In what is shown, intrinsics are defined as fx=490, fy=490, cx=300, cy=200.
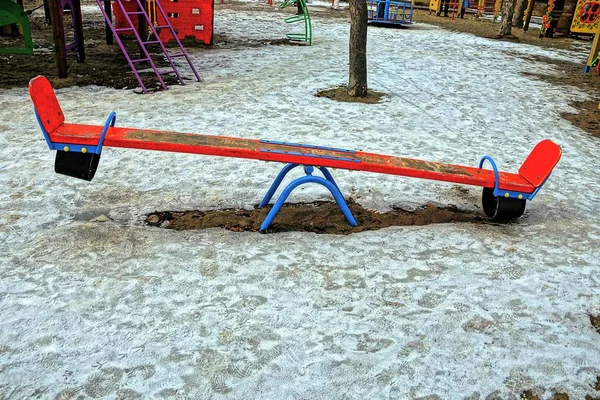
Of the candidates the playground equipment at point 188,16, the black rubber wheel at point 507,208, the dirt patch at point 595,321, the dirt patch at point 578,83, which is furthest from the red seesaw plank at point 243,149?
the playground equipment at point 188,16

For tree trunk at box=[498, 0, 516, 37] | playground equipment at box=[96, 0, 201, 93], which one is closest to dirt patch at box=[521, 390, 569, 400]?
playground equipment at box=[96, 0, 201, 93]

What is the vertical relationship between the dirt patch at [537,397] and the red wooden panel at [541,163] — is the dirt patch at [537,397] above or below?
below

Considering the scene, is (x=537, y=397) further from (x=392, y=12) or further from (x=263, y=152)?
(x=392, y=12)

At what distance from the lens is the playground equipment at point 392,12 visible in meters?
15.9

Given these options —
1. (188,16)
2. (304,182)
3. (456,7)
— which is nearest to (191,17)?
(188,16)

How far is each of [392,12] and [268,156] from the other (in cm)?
1440

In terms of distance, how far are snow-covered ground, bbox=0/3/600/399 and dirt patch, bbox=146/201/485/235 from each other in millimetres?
119

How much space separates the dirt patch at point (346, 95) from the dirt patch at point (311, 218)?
3.46m

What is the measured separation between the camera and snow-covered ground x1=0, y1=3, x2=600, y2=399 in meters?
2.20

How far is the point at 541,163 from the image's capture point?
3633 millimetres

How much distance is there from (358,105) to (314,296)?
14.9ft

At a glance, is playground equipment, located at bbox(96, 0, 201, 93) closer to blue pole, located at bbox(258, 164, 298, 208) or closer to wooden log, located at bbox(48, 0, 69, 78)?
wooden log, located at bbox(48, 0, 69, 78)

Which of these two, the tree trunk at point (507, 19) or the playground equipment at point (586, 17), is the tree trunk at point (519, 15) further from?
the tree trunk at point (507, 19)

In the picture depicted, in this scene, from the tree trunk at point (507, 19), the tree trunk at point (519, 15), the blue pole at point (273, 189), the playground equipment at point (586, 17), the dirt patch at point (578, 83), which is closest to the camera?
the blue pole at point (273, 189)
